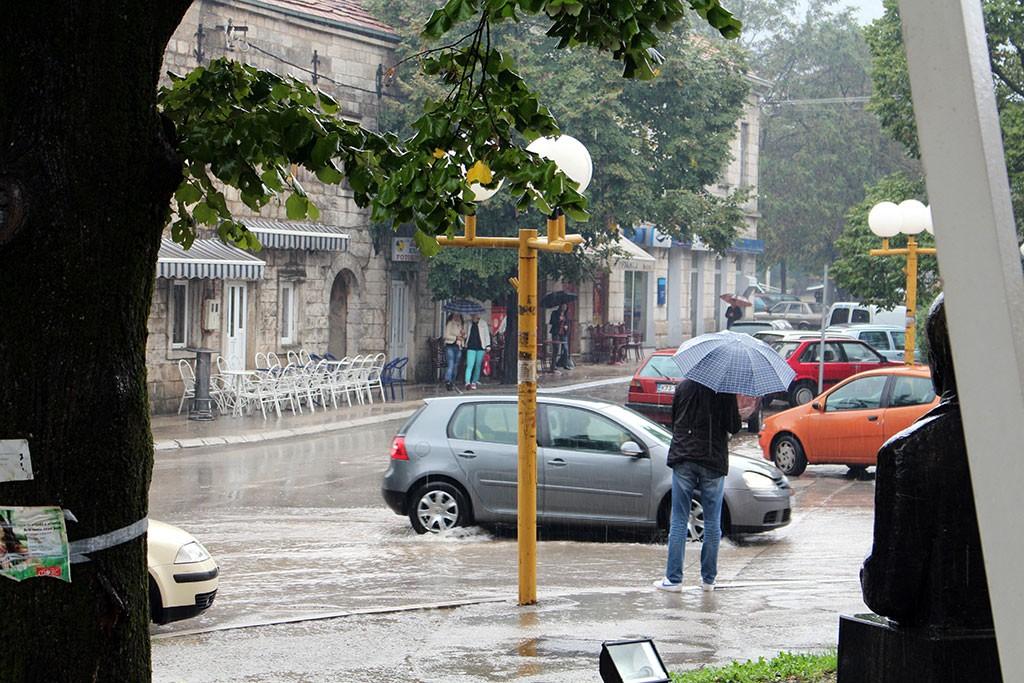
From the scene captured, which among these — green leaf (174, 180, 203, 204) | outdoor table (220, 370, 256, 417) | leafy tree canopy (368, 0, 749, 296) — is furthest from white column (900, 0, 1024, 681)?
leafy tree canopy (368, 0, 749, 296)

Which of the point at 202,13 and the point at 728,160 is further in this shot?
the point at 728,160

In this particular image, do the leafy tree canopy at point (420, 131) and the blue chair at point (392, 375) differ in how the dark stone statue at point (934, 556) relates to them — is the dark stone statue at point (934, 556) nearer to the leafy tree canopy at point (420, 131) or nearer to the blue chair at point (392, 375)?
the leafy tree canopy at point (420, 131)

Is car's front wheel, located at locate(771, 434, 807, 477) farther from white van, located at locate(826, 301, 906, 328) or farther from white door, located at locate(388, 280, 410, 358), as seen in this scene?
white van, located at locate(826, 301, 906, 328)

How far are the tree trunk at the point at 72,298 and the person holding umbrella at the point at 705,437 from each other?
702 cm

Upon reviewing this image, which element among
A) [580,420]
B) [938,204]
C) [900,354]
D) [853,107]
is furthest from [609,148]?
[853,107]

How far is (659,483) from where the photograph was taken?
43.9 ft

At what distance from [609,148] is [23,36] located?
29.0 meters

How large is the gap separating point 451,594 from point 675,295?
134 feet

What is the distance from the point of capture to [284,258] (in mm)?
30203

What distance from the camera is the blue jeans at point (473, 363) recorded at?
3195 cm

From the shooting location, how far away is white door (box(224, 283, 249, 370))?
1127 inches

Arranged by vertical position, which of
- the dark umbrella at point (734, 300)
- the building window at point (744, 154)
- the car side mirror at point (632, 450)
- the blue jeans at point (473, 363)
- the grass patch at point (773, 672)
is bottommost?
the grass patch at point (773, 672)

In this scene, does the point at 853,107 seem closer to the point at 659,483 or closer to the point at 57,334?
the point at 659,483

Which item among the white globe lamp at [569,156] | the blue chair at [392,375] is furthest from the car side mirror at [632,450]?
the blue chair at [392,375]
